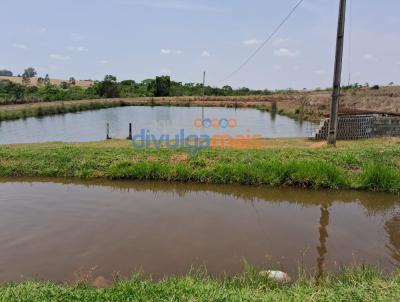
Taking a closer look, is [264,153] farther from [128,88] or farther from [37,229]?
[128,88]

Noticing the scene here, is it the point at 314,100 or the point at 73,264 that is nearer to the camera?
the point at 73,264

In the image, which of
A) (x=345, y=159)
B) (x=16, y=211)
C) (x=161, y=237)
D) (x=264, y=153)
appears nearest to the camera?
(x=161, y=237)

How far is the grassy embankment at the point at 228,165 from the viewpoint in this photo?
1002 centimetres

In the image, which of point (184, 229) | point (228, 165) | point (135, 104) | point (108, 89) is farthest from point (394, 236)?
point (108, 89)

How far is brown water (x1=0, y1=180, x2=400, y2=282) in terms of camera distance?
5.82m

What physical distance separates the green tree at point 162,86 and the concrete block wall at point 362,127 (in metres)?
63.1

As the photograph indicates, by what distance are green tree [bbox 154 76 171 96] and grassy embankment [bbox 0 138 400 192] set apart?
65604 millimetres

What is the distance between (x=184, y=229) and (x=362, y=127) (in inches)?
479

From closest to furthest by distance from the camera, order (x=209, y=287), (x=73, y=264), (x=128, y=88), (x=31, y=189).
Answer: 1. (x=209, y=287)
2. (x=73, y=264)
3. (x=31, y=189)
4. (x=128, y=88)

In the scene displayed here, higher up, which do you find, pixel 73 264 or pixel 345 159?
pixel 345 159

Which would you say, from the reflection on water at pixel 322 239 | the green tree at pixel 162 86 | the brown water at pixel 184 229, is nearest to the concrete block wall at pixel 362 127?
the brown water at pixel 184 229

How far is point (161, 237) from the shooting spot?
681 cm

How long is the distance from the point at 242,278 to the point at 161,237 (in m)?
2.28

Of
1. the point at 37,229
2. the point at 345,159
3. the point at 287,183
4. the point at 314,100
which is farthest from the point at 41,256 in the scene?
the point at 314,100
